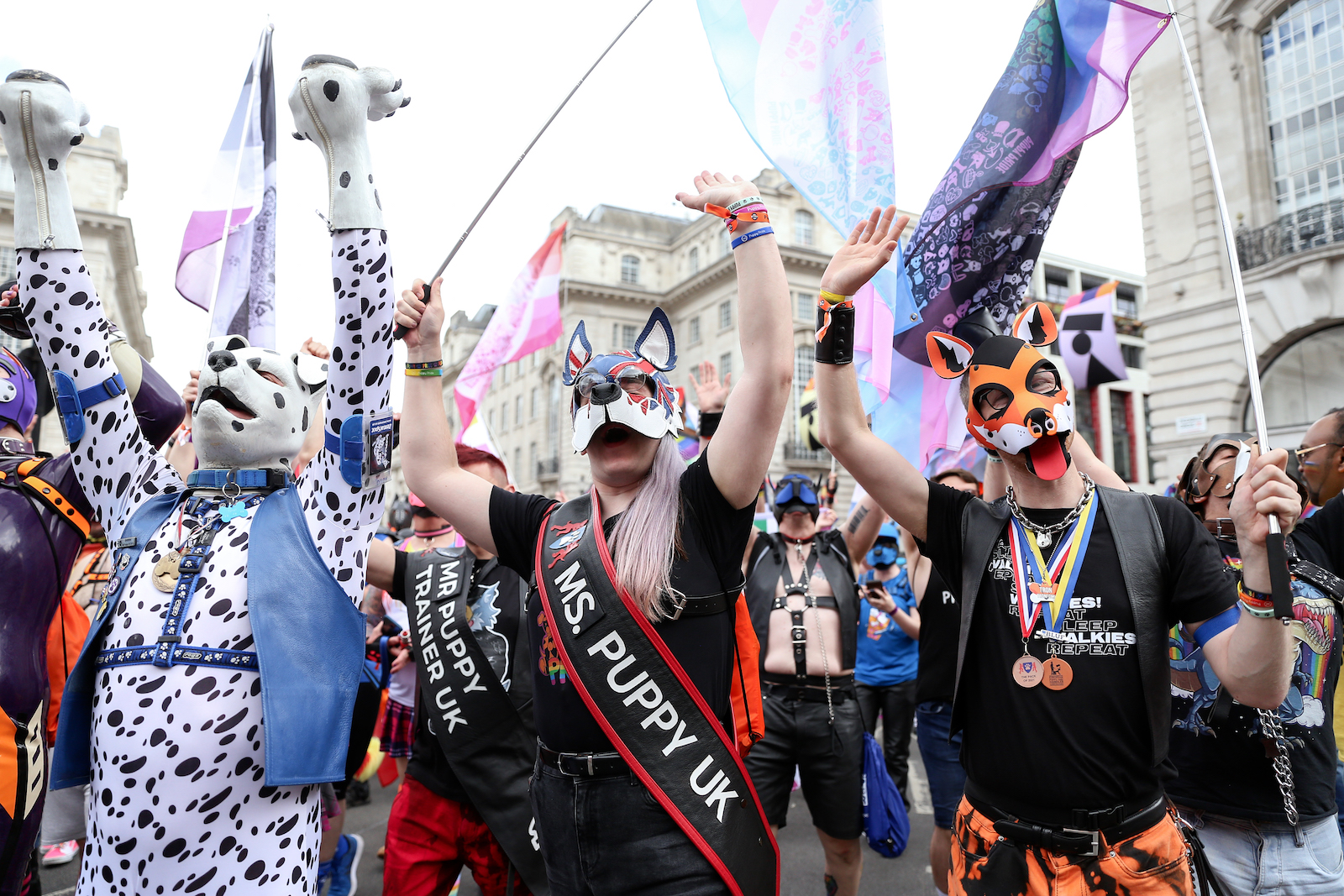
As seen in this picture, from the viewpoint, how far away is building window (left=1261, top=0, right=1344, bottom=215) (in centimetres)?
1491

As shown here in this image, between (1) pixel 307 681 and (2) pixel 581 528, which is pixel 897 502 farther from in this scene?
(1) pixel 307 681

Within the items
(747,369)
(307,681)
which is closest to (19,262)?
(307,681)

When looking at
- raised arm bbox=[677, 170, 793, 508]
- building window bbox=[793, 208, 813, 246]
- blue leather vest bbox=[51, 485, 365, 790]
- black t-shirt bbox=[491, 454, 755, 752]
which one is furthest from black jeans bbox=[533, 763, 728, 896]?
building window bbox=[793, 208, 813, 246]

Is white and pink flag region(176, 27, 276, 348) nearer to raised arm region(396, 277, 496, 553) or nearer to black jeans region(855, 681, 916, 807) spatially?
raised arm region(396, 277, 496, 553)

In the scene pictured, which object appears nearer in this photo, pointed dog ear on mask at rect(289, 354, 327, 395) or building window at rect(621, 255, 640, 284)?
pointed dog ear on mask at rect(289, 354, 327, 395)

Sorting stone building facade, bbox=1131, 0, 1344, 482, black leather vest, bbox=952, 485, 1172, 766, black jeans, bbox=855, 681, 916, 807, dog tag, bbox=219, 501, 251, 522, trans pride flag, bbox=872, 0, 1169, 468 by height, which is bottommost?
black jeans, bbox=855, 681, 916, 807

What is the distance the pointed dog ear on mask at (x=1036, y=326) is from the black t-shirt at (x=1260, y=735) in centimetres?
130

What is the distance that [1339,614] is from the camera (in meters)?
3.15

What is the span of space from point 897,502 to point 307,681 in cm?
177

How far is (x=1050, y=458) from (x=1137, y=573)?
0.39 m

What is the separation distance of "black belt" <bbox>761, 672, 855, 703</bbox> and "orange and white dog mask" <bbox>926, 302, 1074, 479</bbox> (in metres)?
2.31

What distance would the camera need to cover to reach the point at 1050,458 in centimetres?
247

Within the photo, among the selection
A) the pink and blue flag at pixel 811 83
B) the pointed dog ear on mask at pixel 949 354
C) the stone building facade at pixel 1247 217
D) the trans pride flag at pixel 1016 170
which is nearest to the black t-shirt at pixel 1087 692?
the pointed dog ear on mask at pixel 949 354

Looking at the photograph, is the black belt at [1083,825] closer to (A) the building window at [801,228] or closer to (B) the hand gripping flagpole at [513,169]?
(B) the hand gripping flagpole at [513,169]
